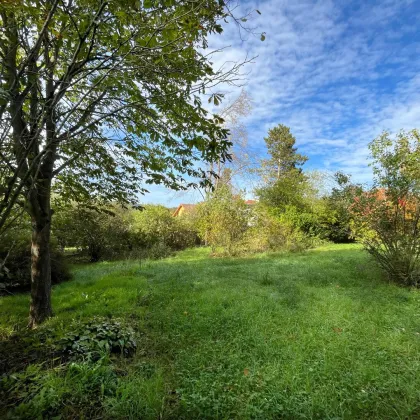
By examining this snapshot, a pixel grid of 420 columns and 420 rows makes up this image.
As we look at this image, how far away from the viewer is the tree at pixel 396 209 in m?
5.75

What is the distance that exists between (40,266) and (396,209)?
751 cm

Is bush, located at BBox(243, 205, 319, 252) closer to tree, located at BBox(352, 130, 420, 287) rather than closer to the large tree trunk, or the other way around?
tree, located at BBox(352, 130, 420, 287)

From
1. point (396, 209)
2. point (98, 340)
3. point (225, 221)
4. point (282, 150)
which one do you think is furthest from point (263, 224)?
point (282, 150)

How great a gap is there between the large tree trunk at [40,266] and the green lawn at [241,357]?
0.32m

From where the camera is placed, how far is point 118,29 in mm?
2537

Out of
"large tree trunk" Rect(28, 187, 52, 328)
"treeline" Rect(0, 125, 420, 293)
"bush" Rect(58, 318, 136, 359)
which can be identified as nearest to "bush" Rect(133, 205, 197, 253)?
"treeline" Rect(0, 125, 420, 293)

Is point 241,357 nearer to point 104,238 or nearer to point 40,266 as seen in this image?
point 40,266

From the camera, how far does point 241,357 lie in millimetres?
3033

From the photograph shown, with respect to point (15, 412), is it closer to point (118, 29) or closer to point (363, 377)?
point (363, 377)

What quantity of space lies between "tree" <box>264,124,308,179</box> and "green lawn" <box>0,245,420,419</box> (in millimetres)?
26328

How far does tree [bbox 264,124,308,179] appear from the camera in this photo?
3070 cm

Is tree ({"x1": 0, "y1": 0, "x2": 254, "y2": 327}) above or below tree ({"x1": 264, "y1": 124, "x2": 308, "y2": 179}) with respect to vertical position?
below

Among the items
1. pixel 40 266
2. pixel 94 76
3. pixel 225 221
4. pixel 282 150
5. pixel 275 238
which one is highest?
pixel 282 150

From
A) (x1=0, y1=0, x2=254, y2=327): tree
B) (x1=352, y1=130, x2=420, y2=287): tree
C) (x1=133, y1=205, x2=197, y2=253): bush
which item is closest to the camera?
(x1=0, y1=0, x2=254, y2=327): tree
